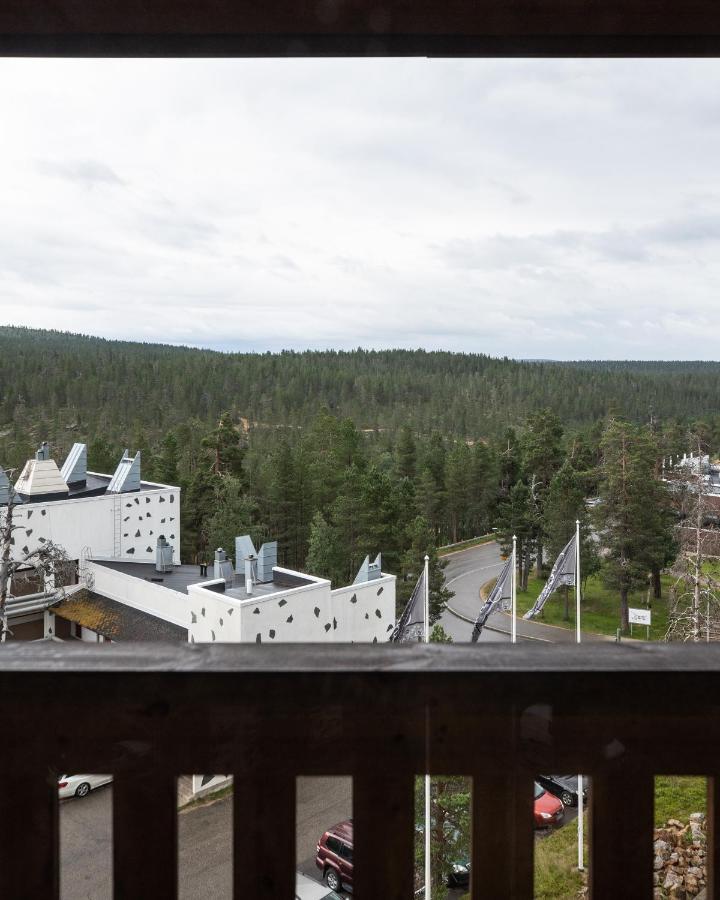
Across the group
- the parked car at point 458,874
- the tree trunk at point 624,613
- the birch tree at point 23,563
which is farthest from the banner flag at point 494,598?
the tree trunk at point 624,613

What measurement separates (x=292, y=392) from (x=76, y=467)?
39.6 m

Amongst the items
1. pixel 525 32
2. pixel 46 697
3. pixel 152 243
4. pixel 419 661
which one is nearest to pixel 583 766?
pixel 419 661

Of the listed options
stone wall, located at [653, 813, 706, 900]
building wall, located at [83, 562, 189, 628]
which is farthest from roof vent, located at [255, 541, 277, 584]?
stone wall, located at [653, 813, 706, 900]

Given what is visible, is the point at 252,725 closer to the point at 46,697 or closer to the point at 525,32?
the point at 46,697

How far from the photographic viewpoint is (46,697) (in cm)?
84

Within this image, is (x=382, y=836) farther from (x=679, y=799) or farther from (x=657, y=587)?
(x=657, y=587)

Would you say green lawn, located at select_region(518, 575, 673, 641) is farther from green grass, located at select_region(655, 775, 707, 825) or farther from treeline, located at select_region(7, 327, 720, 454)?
treeline, located at select_region(7, 327, 720, 454)

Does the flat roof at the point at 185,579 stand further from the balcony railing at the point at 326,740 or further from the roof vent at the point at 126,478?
the balcony railing at the point at 326,740

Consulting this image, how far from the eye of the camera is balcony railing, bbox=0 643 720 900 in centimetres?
84

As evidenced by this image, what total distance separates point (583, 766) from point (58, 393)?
4975cm

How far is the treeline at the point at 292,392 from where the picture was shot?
4434 cm

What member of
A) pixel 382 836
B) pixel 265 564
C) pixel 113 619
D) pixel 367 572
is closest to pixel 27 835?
pixel 382 836

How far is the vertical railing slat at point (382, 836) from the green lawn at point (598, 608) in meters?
21.6

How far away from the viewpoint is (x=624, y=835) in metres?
0.87
